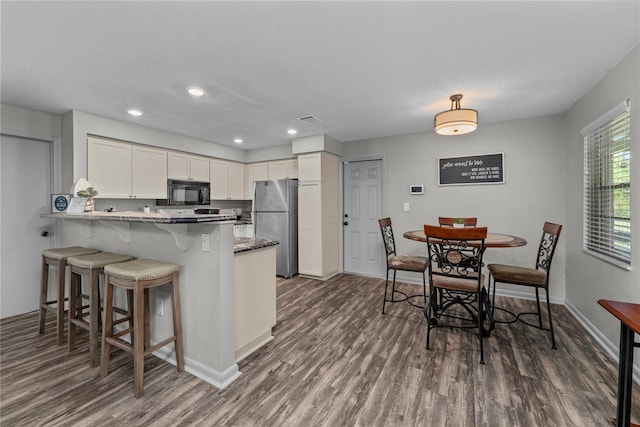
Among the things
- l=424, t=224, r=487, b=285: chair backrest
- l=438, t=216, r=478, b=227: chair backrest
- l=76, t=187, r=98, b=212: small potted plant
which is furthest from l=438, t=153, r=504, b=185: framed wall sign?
l=76, t=187, r=98, b=212: small potted plant

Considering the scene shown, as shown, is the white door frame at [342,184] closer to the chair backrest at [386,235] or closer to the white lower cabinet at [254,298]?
the chair backrest at [386,235]

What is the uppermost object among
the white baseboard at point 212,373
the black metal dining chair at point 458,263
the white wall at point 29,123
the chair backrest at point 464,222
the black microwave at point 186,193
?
the white wall at point 29,123

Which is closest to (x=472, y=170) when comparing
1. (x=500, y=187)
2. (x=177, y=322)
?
(x=500, y=187)

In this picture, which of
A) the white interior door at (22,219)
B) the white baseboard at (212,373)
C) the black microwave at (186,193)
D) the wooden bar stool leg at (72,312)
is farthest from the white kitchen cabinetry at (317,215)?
the white interior door at (22,219)

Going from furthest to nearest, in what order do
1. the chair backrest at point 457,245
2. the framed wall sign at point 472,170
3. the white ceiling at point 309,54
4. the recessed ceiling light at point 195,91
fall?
the framed wall sign at point 472,170
the recessed ceiling light at point 195,91
the chair backrest at point 457,245
the white ceiling at point 309,54

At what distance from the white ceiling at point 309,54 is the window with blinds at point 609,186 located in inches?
17.8

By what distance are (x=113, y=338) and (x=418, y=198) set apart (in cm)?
388

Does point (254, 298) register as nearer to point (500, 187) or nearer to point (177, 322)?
A: point (177, 322)

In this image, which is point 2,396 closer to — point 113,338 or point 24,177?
point 113,338

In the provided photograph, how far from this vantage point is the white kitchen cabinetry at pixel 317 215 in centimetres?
445

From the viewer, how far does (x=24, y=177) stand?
311 cm

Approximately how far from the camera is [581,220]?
2.88 meters

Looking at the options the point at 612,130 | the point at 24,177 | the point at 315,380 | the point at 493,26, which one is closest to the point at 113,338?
the point at 315,380

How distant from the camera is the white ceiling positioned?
1.57 metres
